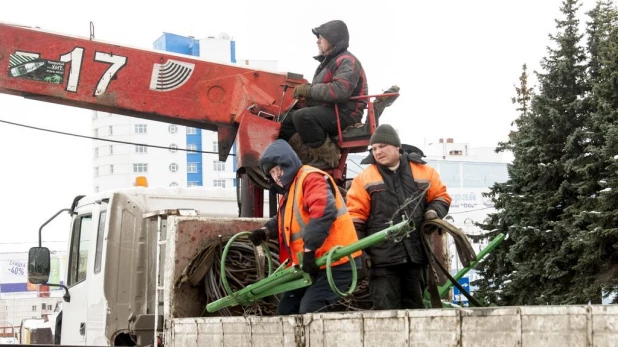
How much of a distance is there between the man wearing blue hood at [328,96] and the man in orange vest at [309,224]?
1.96 metres

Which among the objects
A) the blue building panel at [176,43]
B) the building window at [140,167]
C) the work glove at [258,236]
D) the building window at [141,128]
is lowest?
the work glove at [258,236]

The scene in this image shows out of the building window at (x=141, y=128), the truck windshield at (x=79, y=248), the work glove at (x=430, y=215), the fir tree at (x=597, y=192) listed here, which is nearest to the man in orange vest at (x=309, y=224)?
the work glove at (x=430, y=215)

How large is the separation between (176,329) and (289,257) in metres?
0.85

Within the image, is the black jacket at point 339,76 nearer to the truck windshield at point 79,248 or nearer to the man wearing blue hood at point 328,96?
the man wearing blue hood at point 328,96

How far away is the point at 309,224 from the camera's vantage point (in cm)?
567

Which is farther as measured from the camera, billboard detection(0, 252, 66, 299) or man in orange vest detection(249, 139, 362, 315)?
billboard detection(0, 252, 66, 299)

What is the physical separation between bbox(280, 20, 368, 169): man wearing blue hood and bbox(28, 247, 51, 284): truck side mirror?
2436mm

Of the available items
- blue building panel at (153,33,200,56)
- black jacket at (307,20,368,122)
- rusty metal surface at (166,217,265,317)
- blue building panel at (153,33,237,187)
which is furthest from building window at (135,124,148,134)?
rusty metal surface at (166,217,265,317)

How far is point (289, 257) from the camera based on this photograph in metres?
6.25

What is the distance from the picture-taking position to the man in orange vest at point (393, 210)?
6121mm

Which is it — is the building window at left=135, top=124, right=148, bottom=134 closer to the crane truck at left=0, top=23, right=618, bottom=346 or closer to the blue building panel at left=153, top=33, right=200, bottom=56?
the blue building panel at left=153, top=33, right=200, bottom=56

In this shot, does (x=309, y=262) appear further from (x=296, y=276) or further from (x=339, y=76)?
(x=339, y=76)

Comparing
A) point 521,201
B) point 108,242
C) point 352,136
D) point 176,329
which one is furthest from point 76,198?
point 521,201

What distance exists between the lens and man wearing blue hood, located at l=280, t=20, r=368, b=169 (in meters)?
8.04
